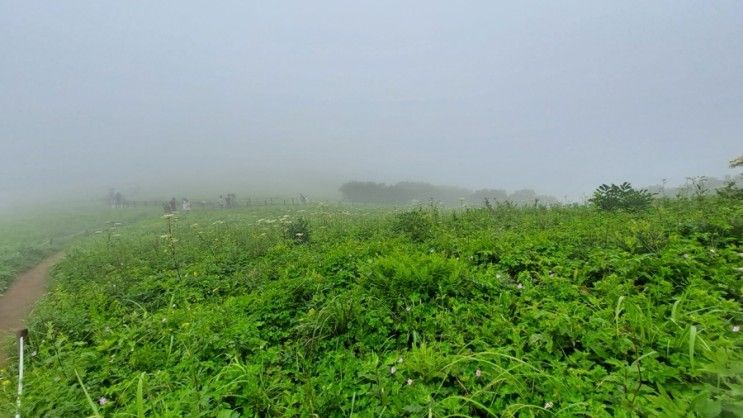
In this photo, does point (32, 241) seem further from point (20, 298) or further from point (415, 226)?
point (415, 226)

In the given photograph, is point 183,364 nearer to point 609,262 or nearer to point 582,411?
point 582,411

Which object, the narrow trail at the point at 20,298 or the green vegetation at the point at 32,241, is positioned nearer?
the narrow trail at the point at 20,298

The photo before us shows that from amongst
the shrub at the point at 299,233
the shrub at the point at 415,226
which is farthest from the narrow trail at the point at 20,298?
the shrub at the point at 415,226

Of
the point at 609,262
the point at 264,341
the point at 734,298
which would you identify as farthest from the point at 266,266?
the point at 734,298

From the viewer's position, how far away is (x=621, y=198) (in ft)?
29.5

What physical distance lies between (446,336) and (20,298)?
43.6 ft

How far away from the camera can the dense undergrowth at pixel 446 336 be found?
2.50 meters

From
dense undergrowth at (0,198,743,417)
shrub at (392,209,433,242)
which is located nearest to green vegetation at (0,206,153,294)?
dense undergrowth at (0,198,743,417)

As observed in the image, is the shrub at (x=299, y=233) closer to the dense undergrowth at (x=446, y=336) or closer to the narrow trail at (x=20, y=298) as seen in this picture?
the dense undergrowth at (x=446, y=336)

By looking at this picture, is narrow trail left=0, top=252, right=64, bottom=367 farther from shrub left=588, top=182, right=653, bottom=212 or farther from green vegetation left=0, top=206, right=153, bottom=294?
shrub left=588, top=182, right=653, bottom=212

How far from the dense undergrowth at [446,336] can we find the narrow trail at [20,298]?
1.71 meters

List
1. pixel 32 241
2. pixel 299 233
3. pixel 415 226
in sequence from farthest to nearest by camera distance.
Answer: pixel 32 241
pixel 299 233
pixel 415 226

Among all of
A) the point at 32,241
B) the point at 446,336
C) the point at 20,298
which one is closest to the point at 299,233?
the point at 446,336

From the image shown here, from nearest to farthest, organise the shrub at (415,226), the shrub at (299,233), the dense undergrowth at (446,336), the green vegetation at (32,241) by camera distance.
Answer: the dense undergrowth at (446,336) < the shrub at (415,226) < the shrub at (299,233) < the green vegetation at (32,241)
